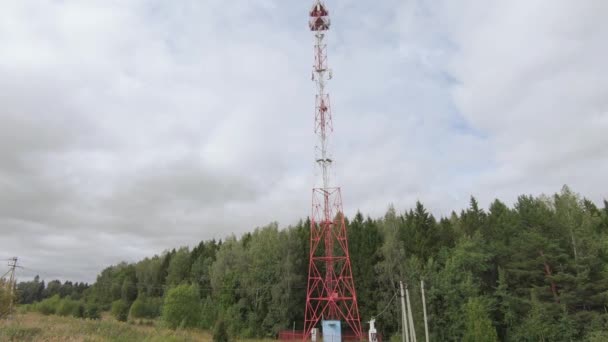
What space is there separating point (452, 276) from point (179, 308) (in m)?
29.0

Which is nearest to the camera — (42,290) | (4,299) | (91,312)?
(4,299)

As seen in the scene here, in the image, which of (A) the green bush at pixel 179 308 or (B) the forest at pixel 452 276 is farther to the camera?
(A) the green bush at pixel 179 308

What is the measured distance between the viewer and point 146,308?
225 feet

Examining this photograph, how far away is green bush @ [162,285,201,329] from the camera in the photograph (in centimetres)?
4381

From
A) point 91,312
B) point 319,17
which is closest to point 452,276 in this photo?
point 319,17

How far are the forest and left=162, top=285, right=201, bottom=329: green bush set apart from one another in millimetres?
112

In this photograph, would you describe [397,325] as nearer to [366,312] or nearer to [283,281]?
[366,312]

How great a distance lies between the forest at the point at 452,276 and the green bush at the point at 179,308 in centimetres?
11

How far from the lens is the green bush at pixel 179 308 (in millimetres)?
43812

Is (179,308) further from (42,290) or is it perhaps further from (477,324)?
(42,290)

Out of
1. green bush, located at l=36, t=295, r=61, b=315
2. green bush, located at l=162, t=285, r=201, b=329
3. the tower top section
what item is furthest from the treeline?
the tower top section

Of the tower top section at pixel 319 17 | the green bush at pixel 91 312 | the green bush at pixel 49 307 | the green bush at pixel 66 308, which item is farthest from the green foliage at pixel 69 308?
the tower top section at pixel 319 17

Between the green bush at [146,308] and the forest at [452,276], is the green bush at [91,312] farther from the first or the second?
the green bush at [146,308]

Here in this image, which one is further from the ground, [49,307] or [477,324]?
[49,307]
